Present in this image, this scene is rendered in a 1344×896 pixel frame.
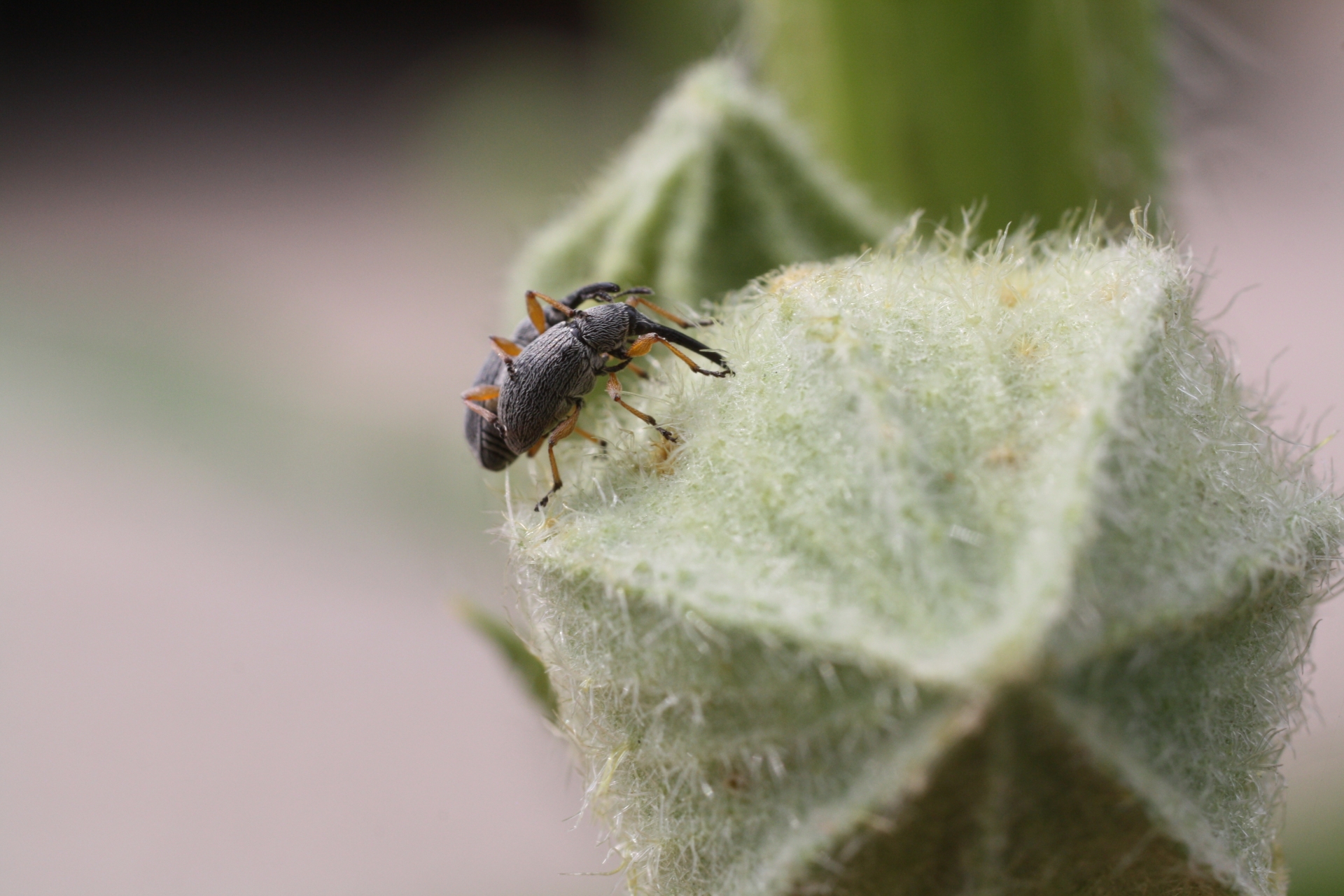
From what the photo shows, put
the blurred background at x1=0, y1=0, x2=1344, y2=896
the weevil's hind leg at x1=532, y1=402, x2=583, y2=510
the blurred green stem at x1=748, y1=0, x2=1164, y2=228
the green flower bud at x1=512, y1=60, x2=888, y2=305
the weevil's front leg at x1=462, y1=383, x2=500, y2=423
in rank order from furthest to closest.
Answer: the blurred background at x1=0, y1=0, x2=1344, y2=896
the blurred green stem at x1=748, y1=0, x2=1164, y2=228
the green flower bud at x1=512, y1=60, x2=888, y2=305
the weevil's front leg at x1=462, y1=383, x2=500, y2=423
the weevil's hind leg at x1=532, y1=402, x2=583, y2=510

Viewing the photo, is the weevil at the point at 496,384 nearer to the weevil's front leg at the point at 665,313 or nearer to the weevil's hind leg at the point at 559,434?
the weevil's front leg at the point at 665,313

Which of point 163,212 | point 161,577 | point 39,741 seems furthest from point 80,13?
Result: point 39,741

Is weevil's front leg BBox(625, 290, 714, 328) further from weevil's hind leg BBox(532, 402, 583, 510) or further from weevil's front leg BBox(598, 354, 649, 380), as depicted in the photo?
weevil's hind leg BBox(532, 402, 583, 510)

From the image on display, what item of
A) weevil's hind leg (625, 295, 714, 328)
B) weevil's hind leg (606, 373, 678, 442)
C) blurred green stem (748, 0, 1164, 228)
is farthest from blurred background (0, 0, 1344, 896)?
weevil's hind leg (606, 373, 678, 442)

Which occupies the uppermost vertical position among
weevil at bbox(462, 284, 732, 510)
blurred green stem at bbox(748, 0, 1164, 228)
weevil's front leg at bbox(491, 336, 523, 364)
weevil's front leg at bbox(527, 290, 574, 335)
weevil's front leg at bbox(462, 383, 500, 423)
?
blurred green stem at bbox(748, 0, 1164, 228)

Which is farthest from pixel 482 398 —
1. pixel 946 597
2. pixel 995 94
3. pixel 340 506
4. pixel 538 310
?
pixel 340 506

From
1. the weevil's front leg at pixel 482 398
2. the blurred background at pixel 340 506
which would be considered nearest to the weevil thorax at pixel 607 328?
the weevil's front leg at pixel 482 398
